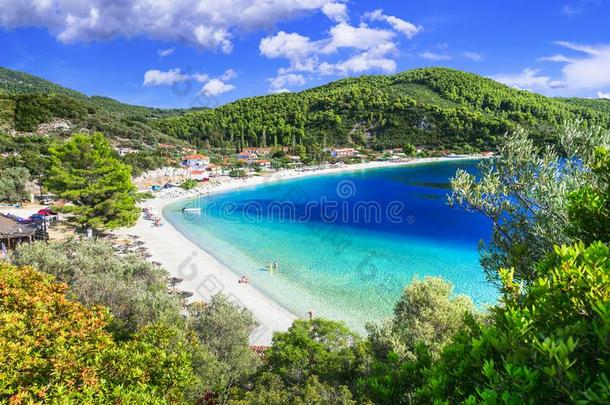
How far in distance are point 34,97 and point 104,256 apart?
287 feet

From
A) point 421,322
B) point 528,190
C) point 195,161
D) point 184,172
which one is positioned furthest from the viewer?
point 195,161

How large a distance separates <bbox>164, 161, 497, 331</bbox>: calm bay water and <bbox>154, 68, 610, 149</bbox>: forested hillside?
65.2 meters

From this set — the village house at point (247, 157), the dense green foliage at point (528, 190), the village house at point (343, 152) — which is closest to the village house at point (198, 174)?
the village house at point (247, 157)

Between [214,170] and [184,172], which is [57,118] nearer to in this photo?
[184,172]

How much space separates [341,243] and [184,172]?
180ft

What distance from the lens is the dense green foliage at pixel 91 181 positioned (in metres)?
26.4

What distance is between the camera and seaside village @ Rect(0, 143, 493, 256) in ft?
88.8

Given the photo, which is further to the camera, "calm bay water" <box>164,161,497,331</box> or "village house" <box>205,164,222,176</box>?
"village house" <box>205,164,222,176</box>

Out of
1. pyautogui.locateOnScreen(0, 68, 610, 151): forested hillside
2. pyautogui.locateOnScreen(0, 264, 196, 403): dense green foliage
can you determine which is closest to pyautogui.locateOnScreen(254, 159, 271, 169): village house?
pyautogui.locateOnScreen(0, 68, 610, 151): forested hillside

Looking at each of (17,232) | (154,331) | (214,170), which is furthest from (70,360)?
(214,170)

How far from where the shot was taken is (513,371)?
246cm

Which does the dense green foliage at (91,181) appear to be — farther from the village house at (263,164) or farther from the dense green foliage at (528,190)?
the village house at (263,164)

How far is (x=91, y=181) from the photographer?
2761 centimetres

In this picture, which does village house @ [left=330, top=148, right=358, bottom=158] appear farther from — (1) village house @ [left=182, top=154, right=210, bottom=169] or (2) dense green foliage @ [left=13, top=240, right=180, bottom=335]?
(2) dense green foliage @ [left=13, top=240, right=180, bottom=335]
